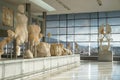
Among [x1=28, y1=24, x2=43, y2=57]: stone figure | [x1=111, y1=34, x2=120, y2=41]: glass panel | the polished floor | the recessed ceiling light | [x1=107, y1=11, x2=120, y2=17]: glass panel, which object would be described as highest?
the recessed ceiling light

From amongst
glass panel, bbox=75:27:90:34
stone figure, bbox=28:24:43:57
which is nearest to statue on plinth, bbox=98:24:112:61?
glass panel, bbox=75:27:90:34

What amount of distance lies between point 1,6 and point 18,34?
562 inches

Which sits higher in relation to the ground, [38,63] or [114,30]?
[114,30]

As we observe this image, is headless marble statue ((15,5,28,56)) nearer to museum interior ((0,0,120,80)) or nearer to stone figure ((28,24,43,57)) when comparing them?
museum interior ((0,0,120,80))

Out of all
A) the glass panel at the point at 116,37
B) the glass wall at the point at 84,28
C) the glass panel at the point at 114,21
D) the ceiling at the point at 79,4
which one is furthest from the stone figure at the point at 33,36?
the glass panel at the point at 114,21

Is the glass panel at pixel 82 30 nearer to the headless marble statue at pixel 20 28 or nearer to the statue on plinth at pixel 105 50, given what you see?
the statue on plinth at pixel 105 50

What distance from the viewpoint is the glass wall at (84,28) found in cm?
3139

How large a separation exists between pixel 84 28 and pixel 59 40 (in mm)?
3746

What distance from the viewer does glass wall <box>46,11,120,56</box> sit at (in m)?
31.4

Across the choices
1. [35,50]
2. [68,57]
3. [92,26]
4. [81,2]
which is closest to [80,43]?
[92,26]

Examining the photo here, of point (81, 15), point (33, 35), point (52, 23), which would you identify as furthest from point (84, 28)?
point (33, 35)

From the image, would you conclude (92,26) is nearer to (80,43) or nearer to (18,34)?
(80,43)

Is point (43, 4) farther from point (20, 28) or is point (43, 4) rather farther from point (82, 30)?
point (20, 28)

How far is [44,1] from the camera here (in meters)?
24.2
